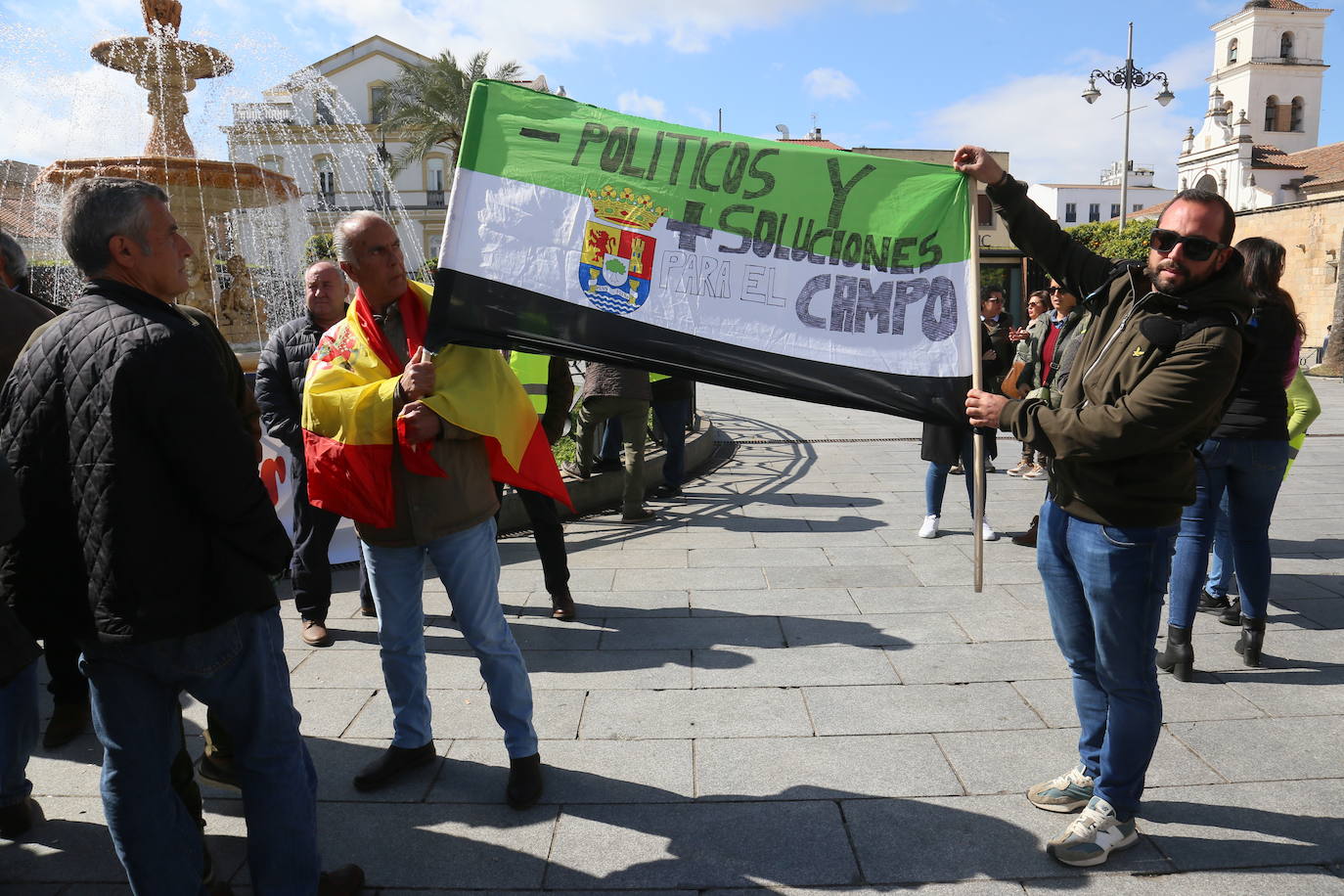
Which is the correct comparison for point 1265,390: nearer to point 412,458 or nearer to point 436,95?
point 412,458

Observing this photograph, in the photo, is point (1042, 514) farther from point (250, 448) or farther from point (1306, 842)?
point (250, 448)

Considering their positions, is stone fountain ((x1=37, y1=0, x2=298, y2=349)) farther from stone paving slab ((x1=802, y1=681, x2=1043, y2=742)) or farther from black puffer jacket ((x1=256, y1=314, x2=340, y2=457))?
stone paving slab ((x1=802, y1=681, x2=1043, y2=742))

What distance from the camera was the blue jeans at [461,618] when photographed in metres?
3.06

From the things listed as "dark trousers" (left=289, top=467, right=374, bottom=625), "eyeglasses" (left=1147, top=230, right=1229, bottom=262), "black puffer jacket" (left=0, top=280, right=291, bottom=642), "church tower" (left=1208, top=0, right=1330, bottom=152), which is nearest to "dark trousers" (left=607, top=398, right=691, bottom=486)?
"dark trousers" (left=289, top=467, right=374, bottom=625)

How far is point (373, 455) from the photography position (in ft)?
9.66

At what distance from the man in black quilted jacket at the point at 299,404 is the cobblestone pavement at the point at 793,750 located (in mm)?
216

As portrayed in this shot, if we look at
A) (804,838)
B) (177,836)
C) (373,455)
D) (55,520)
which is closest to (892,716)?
(804,838)

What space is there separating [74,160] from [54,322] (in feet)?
28.4

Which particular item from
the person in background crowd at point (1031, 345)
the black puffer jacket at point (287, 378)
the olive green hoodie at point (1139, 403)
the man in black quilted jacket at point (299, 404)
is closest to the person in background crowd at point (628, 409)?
the man in black quilted jacket at point (299, 404)

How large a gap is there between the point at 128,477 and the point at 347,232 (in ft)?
3.91

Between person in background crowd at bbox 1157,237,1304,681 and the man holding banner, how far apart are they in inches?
115

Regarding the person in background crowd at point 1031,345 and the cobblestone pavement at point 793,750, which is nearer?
the cobblestone pavement at point 793,750

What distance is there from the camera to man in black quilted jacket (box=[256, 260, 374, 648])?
4.55 m

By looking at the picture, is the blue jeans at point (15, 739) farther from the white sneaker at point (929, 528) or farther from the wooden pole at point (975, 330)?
the white sneaker at point (929, 528)
